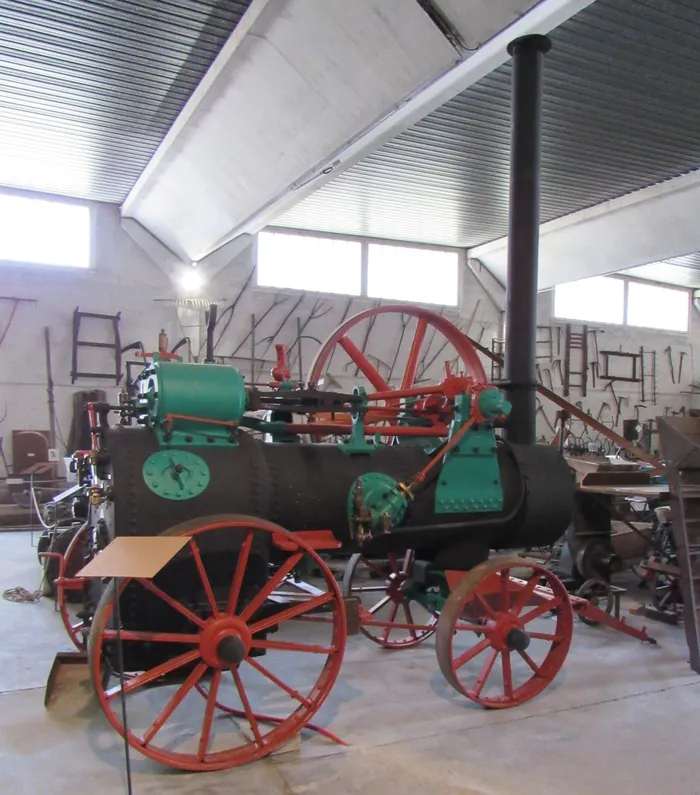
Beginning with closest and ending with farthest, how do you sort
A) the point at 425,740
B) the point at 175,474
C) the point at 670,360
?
the point at 175,474
the point at 425,740
the point at 670,360

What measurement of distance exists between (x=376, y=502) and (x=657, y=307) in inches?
492

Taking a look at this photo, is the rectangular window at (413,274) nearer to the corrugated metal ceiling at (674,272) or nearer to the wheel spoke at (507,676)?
the corrugated metal ceiling at (674,272)

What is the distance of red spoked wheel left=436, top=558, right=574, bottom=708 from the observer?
3094mm

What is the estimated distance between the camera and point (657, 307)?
13852 millimetres

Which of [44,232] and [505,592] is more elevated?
[44,232]

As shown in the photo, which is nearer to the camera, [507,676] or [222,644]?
[222,644]

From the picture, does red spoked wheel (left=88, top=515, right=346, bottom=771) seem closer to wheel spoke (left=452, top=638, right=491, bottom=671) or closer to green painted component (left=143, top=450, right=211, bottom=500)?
green painted component (left=143, top=450, right=211, bottom=500)

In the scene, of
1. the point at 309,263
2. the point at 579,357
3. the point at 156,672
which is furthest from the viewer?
the point at 579,357

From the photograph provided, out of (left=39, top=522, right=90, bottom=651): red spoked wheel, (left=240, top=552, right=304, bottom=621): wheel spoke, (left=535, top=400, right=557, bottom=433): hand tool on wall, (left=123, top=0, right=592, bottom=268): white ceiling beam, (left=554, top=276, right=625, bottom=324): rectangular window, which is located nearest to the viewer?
(left=240, top=552, right=304, bottom=621): wheel spoke

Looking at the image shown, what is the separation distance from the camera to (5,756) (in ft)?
8.83

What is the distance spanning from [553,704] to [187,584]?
1.80 metres

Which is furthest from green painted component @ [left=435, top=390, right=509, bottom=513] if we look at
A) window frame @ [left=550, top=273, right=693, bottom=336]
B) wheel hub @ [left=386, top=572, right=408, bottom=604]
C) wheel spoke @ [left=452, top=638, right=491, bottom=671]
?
window frame @ [left=550, top=273, right=693, bottom=336]

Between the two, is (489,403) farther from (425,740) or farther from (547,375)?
(547,375)

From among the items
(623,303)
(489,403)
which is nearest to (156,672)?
(489,403)
